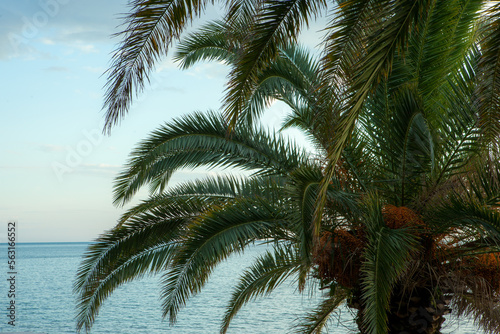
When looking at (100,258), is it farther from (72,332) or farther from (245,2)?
(72,332)

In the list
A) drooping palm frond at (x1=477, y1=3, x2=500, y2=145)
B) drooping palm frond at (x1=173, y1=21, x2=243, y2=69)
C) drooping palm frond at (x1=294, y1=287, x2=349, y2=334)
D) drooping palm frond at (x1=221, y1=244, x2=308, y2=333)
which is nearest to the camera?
drooping palm frond at (x1=477, y1=3, x2=500, y2=145)

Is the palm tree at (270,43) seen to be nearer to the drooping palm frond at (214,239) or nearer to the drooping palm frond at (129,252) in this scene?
the drooping palm frond at (214,239)

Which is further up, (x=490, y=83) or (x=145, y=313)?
(x=145, y=313)

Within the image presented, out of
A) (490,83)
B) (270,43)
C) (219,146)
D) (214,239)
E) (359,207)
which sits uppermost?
(219,146)

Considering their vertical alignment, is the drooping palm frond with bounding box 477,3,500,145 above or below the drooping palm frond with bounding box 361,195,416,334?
above

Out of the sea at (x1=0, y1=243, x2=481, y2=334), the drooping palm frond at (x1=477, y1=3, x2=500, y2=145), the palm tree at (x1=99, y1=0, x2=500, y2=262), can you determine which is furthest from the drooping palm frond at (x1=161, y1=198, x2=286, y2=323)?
the sea at (x1=0, y1=243, x2=481, y2=334)

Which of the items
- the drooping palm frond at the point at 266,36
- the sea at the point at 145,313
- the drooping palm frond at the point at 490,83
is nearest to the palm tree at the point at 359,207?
the drooping palm frond at the point at 490,83

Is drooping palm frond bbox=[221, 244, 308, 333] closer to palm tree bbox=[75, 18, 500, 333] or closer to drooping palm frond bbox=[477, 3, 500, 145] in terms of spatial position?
palm tree bbox=[75, 18, 500, 333]

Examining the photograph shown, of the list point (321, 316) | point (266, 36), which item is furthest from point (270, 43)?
point (321, 316)

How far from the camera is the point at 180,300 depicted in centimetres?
660

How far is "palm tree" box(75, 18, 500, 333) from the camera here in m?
5.35

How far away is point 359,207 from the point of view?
19.9 ft

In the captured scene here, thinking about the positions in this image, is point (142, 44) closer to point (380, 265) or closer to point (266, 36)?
point (266, 36)

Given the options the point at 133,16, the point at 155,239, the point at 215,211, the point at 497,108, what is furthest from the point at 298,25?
the point at 155,239
